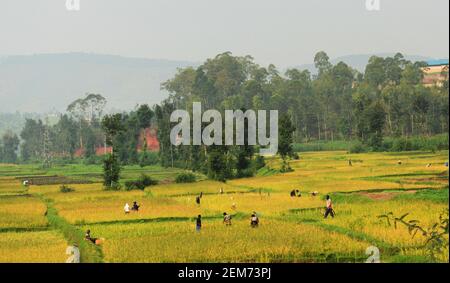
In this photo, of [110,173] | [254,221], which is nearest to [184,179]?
[110,173]

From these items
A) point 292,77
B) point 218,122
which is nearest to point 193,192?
point 218,122

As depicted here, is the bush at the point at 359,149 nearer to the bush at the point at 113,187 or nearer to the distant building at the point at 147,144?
the bush at the point at 113,187

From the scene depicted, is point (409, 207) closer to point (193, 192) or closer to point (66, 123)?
point (193, 192)

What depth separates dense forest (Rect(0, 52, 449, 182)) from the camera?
55500mm

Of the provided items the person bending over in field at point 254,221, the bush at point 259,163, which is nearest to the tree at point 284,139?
the bush at point 259,163

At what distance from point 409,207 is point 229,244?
363 inches

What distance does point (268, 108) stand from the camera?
89.3 m

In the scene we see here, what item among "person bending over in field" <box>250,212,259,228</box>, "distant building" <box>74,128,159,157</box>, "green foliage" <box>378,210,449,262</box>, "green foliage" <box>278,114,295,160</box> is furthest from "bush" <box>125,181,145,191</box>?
"distant building" <box>74,128,159,157</box>

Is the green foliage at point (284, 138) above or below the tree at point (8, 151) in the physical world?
above

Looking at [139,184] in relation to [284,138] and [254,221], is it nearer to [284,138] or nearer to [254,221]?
[284,138]

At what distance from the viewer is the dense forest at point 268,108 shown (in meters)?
55.5

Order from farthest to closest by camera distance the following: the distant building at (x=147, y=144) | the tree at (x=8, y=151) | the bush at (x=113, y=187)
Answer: the tree at (x=8, y=151) → the distant building at (x=147, y=144) → the bush at (x=113, y=187)

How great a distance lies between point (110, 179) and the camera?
1607 inches

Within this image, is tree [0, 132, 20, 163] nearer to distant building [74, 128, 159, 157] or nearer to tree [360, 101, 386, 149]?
distant building [74, 128, 159, 157]
